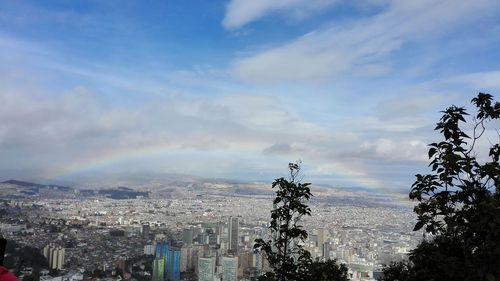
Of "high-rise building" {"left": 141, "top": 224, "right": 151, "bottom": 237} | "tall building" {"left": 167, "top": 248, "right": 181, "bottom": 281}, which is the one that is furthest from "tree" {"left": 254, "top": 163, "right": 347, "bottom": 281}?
"high-rise building" {"left": 141, "top": 224, "right": 151, "bottom": 237}

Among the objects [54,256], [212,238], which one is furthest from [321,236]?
[54,256]

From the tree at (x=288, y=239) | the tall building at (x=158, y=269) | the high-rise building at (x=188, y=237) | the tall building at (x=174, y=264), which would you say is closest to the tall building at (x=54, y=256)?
the tall building at (x=158, y=269)

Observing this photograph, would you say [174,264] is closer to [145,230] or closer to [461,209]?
[145,230]

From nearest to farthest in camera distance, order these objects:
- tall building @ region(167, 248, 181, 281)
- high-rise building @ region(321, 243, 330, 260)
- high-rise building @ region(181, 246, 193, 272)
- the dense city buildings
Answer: the dense city buildings → high-rise building @ region(321, 243, 330, 260) → tall building @ region(167, 248, 181, 281) → high-rise building @ region(181, 246, 193, 272)

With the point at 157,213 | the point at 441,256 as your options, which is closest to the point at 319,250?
→ the point at 441,256

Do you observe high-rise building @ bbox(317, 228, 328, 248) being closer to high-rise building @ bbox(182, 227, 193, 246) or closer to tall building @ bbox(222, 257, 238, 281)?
tall building @ bbox(222, 257, 238, 281)

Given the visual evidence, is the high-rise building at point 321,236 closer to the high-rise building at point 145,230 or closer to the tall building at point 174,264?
the tall building at point 174,264

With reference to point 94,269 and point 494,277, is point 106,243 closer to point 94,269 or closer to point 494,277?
point 94,269
